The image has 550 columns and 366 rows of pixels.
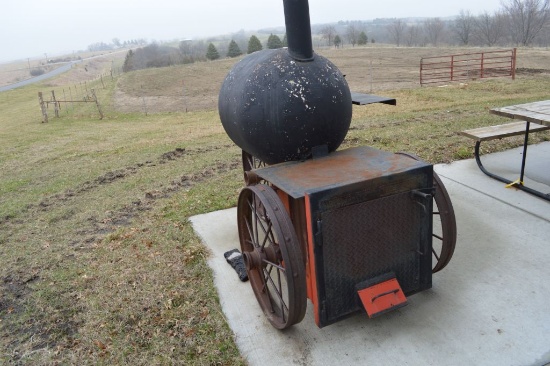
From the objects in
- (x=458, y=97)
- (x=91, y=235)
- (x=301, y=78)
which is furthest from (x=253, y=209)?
(x=458, y=97)

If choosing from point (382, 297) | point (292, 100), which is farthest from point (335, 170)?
point (382, 297)

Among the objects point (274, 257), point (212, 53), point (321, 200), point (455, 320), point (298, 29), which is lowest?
point (455, 320)

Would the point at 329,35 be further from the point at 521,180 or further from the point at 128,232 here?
the point at 128,232

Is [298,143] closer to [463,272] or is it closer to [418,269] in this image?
[418,269]

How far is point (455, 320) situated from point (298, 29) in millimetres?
2214

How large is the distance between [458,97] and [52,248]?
10542mm

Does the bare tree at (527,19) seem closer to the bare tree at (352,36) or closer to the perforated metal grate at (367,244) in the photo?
the bare tree at (352,36)

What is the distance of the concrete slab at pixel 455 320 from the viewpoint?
2545mm

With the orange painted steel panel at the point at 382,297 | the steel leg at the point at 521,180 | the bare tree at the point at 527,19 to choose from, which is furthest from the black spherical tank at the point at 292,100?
the bare tree at the point at 527,19

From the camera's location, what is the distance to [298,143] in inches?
120

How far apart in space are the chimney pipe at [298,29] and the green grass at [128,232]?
6.21 ft

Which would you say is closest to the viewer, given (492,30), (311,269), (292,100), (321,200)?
(321,200)

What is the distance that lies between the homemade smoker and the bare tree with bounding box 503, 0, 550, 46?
172 ft

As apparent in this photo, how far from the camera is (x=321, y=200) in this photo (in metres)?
2.39
